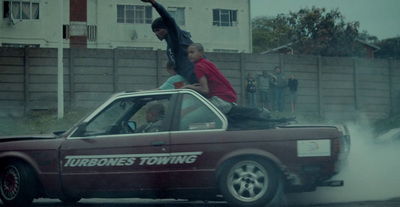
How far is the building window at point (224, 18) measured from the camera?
30625mm

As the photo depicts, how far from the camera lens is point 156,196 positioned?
586 cm

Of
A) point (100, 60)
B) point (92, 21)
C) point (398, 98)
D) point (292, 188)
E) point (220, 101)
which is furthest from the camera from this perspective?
point (92, 21)

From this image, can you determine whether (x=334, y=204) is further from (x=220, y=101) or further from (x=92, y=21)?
(x=92, y=21)

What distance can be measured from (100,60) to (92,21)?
1041 centimetres

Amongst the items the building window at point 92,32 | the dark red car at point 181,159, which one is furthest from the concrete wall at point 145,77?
the dark red car at point 181,159

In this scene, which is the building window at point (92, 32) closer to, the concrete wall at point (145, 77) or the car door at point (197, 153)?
the concrete wall at point (145, 77)

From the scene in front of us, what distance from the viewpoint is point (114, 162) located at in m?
5.80

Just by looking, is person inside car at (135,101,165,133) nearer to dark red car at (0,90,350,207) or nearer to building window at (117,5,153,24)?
dark red car at (0,90,350,207)

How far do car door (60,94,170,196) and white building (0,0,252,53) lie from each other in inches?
898

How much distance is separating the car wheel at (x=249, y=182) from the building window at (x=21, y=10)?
2461 centimetres

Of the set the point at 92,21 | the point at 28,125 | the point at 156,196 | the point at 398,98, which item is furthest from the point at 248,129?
the point at 92,21

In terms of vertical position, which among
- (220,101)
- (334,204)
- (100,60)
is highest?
(100,60)

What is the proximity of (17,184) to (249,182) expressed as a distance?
8.63ft

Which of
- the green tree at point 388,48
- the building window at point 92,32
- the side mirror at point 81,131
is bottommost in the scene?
the side mirror at point 81,131
